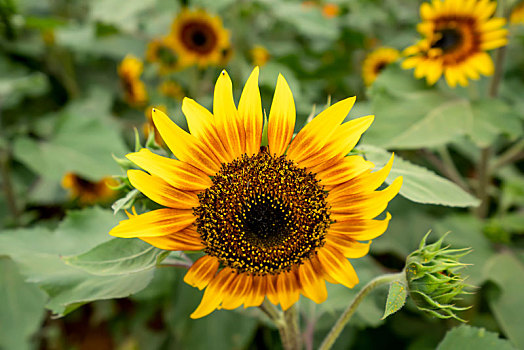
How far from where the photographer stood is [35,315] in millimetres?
1219

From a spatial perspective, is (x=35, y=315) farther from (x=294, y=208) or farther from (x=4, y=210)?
(x=294, y=208)

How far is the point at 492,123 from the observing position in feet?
3.63

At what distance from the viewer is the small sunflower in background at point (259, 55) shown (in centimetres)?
192

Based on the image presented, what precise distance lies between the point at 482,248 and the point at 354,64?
1.29 meters

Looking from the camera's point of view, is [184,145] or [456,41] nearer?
[184,145]

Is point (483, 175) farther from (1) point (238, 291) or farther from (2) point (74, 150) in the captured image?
(2) point (74, 150)

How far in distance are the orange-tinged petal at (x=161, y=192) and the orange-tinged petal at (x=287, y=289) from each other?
0.52ft

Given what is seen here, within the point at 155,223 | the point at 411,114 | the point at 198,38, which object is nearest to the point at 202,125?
the point at 155,223

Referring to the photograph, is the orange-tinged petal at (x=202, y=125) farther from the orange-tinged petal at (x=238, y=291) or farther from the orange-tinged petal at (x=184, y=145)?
the orange-tinged petal at (x=238, y=291)

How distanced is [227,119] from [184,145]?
0.07 metres

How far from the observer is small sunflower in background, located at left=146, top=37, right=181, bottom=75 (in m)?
1.87

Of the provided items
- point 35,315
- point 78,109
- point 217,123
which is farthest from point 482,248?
point 78,109

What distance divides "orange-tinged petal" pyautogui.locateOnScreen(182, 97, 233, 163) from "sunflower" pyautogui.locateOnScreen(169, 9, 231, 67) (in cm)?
127

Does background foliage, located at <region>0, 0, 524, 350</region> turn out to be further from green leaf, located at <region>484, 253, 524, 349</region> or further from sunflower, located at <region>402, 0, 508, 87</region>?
sunflower, located at <region>402, 0, 508, 87</region>
